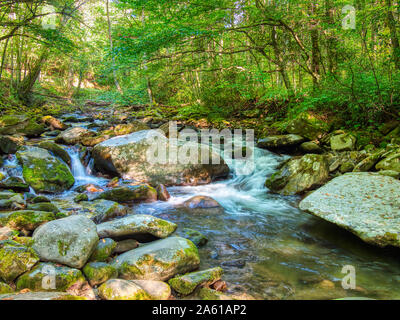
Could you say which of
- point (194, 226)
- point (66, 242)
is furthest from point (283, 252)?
A: point (66, 242)

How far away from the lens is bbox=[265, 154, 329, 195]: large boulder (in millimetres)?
5094

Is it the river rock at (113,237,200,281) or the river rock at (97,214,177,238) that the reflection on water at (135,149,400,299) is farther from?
the river rock at (97,214,177,238)

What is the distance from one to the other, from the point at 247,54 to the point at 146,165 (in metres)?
8.03

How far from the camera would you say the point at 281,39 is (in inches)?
336

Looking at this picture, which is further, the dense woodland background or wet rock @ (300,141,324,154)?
wet rock @ (300,141,324,154)

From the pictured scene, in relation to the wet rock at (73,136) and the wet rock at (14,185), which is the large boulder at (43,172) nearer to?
the wet rock at (14,185)

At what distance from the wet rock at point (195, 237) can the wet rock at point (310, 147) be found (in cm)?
485

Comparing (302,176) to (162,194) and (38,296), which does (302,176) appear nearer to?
(162,194)

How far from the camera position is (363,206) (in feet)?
10.3

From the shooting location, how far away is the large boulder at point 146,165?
19.3 feet

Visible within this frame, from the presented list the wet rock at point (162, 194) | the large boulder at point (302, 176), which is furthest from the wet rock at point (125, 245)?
the large boulder at point (302, 176)

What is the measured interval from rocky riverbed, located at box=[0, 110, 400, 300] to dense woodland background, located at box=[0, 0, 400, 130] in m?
1.54

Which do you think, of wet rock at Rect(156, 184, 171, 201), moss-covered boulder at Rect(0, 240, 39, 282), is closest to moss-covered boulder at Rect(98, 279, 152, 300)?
moss-covered boulder at Rect(0, 240, 39, 282)

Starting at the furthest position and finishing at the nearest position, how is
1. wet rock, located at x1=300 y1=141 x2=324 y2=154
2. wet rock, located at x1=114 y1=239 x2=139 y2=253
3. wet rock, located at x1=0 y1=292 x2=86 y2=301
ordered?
1. wet rock, located at x1=300 y1=141 x2=324 y2=154
2. wet rock, located at x1=114 y1=239 x2=139 y2=253
3. wet rock, located at x1=0 y1=292 x2=86 y2=301
